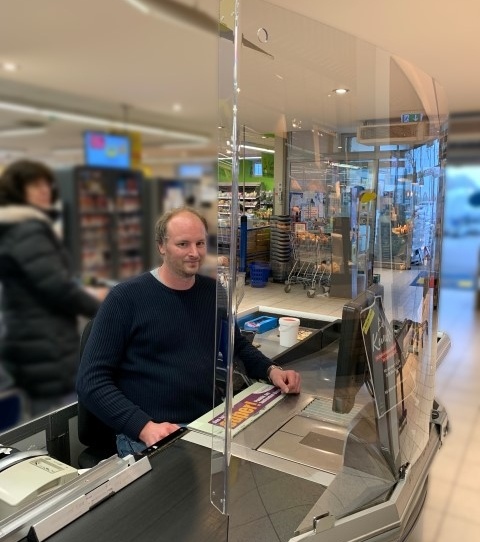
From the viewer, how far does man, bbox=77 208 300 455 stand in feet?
4.91

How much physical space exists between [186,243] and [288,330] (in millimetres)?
488

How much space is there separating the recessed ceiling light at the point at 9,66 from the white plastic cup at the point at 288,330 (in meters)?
5.04

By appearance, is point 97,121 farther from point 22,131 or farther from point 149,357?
point 149,357

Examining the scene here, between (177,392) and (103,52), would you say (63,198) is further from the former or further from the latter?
(177,392)

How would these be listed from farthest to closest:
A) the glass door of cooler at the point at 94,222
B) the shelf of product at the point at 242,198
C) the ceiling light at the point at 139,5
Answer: the glass door of cooler at the point at 94,222, the ceiling light at the point at 139,5, the shelf of product at the point at 242,198

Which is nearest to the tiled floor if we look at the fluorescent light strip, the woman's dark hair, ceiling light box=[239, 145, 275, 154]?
ceiling light box=[239, 145, 275, 154]

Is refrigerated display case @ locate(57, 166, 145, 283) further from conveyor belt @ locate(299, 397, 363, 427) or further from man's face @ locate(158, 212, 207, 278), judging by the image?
conveyor belt @ locate(299, 397, 363, 427)

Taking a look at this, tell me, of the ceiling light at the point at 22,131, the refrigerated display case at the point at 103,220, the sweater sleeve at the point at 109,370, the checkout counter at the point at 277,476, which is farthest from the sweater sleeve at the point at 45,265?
the ceiling light at the point at 22,131

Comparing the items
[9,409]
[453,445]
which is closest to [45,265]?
[9,409]

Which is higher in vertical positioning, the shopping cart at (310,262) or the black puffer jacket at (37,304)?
the shopping cart at (310,262)

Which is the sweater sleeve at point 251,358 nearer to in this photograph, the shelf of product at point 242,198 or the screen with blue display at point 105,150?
the shelf of product at point 242,198

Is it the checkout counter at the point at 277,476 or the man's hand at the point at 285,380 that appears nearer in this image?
the checkout counter at the point at 277,476

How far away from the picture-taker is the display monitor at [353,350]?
113 centimetres

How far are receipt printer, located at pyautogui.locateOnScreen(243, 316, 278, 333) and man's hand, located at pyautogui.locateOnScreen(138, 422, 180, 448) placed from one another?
1.34ft
